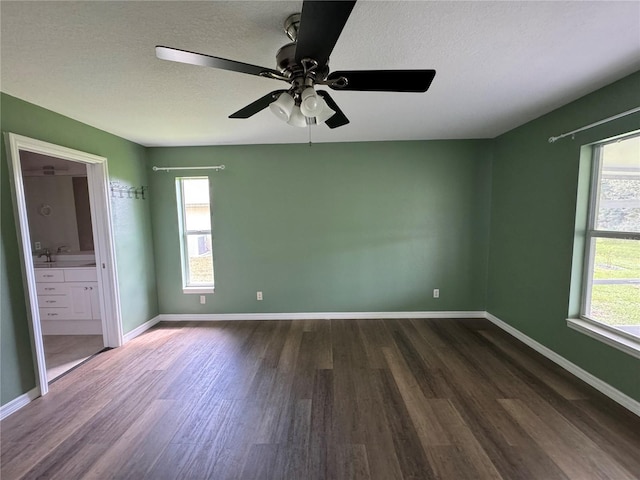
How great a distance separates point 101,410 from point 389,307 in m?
3.19

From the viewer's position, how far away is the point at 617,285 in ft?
7.19

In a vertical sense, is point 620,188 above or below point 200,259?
above

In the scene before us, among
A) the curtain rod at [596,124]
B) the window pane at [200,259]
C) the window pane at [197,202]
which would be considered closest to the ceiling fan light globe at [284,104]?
the curtain rod at [596,124]

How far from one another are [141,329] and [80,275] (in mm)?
958

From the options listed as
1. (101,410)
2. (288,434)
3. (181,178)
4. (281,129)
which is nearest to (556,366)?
(288,434)

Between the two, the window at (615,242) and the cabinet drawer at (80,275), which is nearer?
the window at (615,242)

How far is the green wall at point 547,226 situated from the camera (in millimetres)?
2066

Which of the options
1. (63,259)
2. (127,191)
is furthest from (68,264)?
(127,191)

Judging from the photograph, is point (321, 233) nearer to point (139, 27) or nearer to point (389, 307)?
point (389, 307)

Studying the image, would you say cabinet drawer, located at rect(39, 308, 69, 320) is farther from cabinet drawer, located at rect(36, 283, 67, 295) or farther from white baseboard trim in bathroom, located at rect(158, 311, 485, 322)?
white baseboard trim in bathroom, located at rect(158, 311, 485, 322)

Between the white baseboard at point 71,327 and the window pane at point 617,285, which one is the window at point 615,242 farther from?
the white baseboard at point 71,327

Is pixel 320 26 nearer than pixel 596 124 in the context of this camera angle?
Yes

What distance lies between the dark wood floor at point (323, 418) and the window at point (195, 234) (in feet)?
3.72

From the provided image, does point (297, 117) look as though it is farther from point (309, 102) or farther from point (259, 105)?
point (259, 105)
